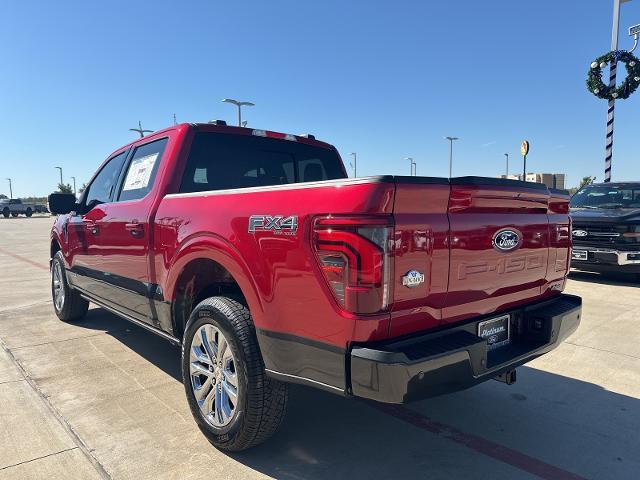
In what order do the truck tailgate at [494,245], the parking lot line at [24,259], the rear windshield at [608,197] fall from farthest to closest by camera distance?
the parking lot line at [24,259]
the rear windshield at [608,197]
the truck tailgate at [494,245]

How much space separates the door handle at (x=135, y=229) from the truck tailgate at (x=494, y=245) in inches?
93.4

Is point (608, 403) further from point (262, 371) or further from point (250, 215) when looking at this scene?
point (250, 215)

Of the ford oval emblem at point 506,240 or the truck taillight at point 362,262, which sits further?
the ford oval emblem at point 506,240

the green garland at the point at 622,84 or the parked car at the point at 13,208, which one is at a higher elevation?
the green garland at the point at 622,84

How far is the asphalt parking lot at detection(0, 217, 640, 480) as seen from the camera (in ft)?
8.46

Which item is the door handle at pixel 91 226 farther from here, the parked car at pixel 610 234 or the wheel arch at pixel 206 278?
the parked car at pixel 610 234

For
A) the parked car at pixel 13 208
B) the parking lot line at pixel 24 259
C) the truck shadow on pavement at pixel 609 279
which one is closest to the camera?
the truck shadow on pavement at pixel 609 279

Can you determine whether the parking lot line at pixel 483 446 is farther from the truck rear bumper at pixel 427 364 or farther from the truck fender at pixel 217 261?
the truck fender at pixel 217 261

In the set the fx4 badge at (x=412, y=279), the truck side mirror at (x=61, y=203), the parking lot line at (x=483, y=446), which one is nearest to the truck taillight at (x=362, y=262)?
the fx4 badge at (x=412, y=279)

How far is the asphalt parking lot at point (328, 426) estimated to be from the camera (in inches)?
102

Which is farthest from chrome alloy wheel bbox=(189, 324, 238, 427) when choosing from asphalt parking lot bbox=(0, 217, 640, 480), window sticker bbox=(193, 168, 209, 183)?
window sticker bbox=(193, 168, 209, 183)

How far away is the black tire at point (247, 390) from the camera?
2496mm

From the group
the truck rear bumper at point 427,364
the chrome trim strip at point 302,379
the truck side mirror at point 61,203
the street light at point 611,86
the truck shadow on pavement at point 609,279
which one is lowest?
the truck shadow on pavement at point 609,279

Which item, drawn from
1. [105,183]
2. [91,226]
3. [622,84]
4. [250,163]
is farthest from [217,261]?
[622,84]
